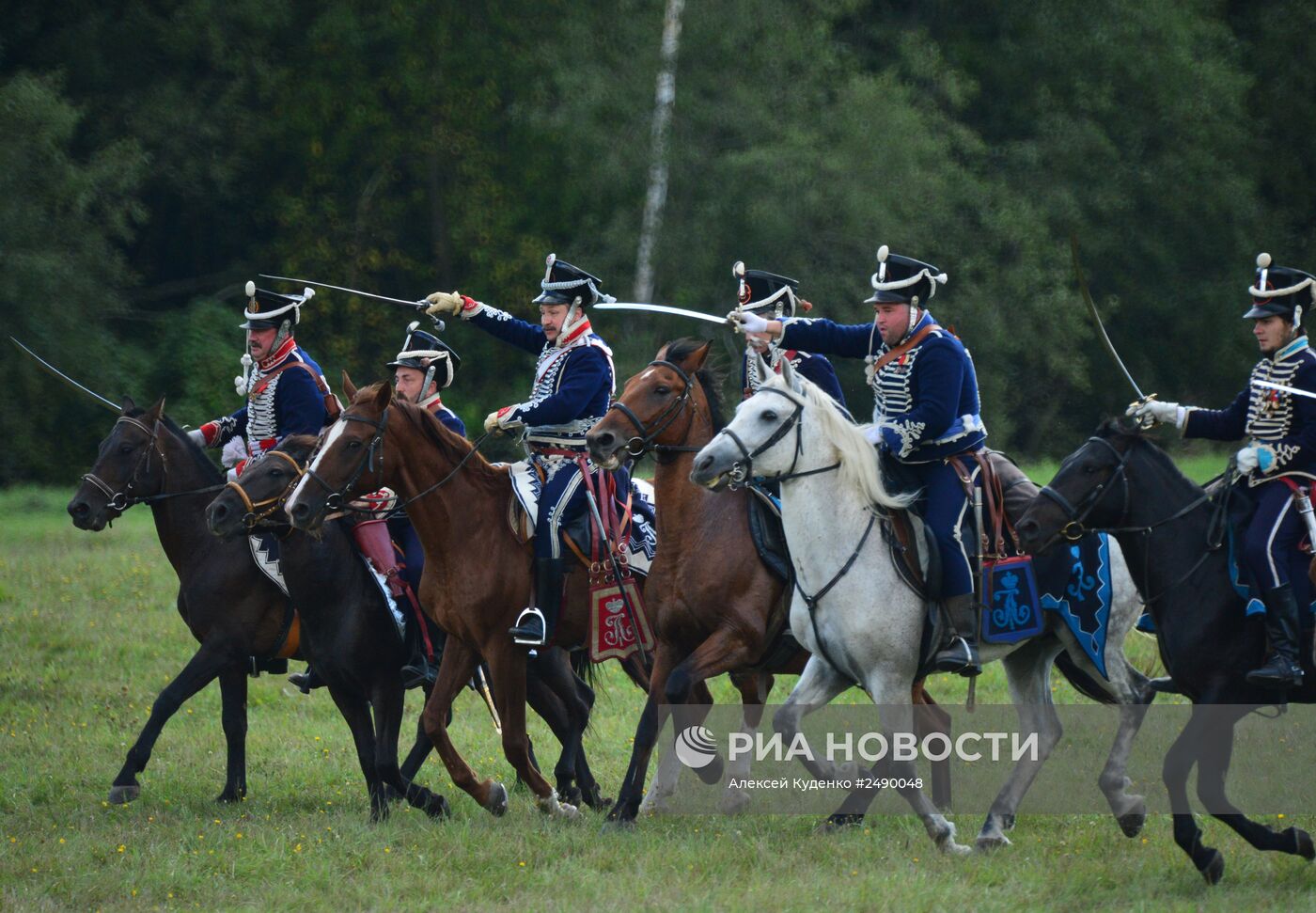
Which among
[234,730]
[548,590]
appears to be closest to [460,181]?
[234,730]

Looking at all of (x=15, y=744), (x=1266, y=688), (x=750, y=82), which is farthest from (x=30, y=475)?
(x=1266, y=688)

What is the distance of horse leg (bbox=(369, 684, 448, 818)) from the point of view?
9.45 m

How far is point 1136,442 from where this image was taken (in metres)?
8.39

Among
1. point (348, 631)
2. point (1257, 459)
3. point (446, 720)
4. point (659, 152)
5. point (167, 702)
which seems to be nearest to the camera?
point (1257, 459)

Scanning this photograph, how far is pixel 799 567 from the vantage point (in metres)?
8.53

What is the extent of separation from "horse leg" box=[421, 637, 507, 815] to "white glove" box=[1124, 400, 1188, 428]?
3.86m

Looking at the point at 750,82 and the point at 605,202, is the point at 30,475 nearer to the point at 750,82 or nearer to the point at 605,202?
the point at 605,202

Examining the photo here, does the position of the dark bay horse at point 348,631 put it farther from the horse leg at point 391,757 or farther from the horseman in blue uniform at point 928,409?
the horseman in blue uniform at point 928,409

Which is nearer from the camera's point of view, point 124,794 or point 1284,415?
point 1284,415

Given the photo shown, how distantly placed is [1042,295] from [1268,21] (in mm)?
10226

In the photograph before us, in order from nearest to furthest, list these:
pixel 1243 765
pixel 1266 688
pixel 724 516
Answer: pixel 1266 688
pixel 724 516
pixel 1243 765

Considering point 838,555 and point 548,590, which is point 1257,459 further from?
point 548,590

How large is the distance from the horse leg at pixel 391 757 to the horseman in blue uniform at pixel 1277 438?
444 centimetres

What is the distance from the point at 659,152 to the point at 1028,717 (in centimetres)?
2184
